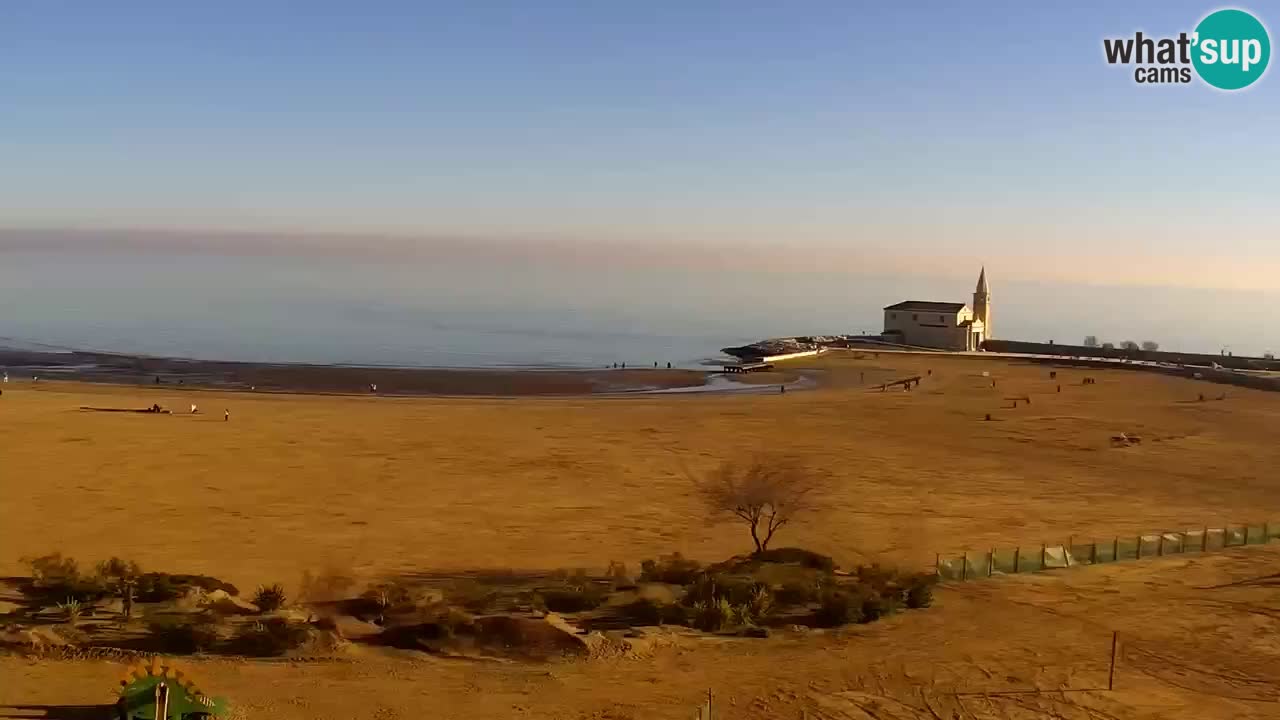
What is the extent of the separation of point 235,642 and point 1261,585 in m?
17.6

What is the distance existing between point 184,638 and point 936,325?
8171 cm

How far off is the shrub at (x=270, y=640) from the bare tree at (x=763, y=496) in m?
9.21

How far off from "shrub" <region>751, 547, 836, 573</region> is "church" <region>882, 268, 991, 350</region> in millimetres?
71443

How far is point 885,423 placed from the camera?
40.4m

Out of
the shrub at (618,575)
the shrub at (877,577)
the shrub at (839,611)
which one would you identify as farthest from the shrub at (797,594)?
the shrub at (618,575)

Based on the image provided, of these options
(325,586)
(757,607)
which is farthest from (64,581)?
(757,607)

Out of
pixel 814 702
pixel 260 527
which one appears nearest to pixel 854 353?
pixel 260 527

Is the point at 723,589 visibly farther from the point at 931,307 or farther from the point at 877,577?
the point at 931,307

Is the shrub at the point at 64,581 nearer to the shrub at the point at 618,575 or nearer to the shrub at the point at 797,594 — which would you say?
the shrub at the point at 618,575

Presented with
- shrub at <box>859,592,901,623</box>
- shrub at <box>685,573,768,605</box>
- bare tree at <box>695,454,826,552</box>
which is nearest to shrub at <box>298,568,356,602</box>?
shrub at <box>685,573,768,605</box>

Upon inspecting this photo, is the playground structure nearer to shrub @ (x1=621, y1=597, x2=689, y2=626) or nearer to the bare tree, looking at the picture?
shrub @ (x1=621, y1=597, x2=689, y2=626)

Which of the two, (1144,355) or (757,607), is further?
(1144,355)

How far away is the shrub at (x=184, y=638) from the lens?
41.5ft

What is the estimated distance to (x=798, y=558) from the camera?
59.3 feet
